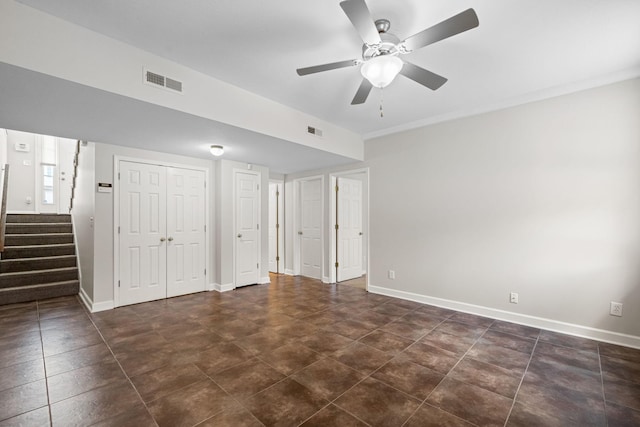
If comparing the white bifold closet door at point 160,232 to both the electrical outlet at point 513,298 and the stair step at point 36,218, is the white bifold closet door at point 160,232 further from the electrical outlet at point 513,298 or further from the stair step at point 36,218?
the electrical outlet at point 513,298

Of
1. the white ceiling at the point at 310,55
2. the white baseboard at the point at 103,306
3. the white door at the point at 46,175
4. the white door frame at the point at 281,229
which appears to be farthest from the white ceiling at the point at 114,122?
the white door at the point at 46,175

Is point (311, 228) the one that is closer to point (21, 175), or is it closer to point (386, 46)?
point (386, 46)

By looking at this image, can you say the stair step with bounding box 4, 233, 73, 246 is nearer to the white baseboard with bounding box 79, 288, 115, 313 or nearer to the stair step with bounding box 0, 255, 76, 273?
the stair step with bounding box 0, 255, 76, 273

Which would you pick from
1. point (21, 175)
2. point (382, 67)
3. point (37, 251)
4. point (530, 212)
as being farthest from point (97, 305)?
point (530, 212)

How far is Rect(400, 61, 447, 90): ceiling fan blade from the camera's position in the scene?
6.94 ft

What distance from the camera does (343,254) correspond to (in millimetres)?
5812

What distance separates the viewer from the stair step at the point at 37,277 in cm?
422

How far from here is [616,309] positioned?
9.32 ft

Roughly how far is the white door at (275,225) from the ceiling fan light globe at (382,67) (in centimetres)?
484

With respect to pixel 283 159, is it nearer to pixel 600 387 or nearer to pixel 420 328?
pixel 420 328

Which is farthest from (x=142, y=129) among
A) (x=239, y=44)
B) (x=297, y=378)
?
(x=297, y=378)

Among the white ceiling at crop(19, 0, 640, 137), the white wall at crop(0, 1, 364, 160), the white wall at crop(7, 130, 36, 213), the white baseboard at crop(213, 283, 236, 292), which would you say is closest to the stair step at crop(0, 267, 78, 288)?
the white baseboard at crop(213, 283, 236, 292)

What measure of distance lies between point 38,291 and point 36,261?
0.70 metres

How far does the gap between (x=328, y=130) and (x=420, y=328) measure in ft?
10.0
